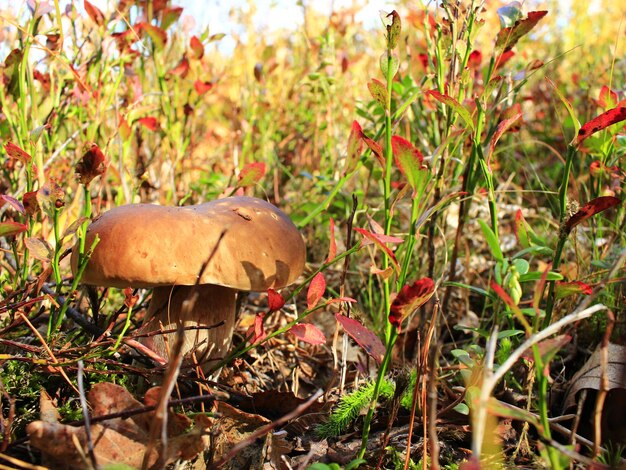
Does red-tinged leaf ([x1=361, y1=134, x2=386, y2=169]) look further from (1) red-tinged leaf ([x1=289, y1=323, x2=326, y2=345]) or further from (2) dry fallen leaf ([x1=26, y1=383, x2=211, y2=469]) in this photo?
(2) dry fallen leaf ([x1=26, y1=383, x2=211, y2=469])

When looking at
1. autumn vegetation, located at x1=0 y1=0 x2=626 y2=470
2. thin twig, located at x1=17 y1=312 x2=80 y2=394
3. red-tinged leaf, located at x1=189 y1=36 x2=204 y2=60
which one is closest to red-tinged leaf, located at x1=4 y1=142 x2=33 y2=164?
autumn vegetation, located at x1=0 y1=0 x2=626 y2=470

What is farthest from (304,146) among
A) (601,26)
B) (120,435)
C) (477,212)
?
(601,26)

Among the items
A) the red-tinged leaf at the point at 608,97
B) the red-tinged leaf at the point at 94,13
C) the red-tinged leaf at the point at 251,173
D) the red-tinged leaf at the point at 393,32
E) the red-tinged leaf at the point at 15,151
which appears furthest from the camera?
the red-tinged leaf at the point at 94,13

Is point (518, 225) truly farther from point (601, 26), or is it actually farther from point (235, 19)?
point (601, 26)

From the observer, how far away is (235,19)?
3.17 m

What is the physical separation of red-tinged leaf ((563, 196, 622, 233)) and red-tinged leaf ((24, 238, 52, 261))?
996mm

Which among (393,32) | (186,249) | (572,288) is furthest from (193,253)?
(572,288)

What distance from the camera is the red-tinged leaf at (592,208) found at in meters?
0.86

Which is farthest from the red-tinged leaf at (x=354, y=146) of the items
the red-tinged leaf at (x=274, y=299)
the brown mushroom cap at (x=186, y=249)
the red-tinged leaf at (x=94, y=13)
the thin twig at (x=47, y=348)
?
the red-tinged leaf at (x=94, y=13)

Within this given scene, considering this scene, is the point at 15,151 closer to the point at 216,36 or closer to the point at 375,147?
the point at 375,147

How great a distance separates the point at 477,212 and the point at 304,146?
930 mm

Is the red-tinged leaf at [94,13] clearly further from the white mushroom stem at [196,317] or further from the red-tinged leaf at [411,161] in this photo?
the red-tinged leaf at [411,161]

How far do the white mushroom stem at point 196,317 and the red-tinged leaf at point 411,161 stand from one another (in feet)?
1.70

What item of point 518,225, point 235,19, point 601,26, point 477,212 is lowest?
point 477,212
